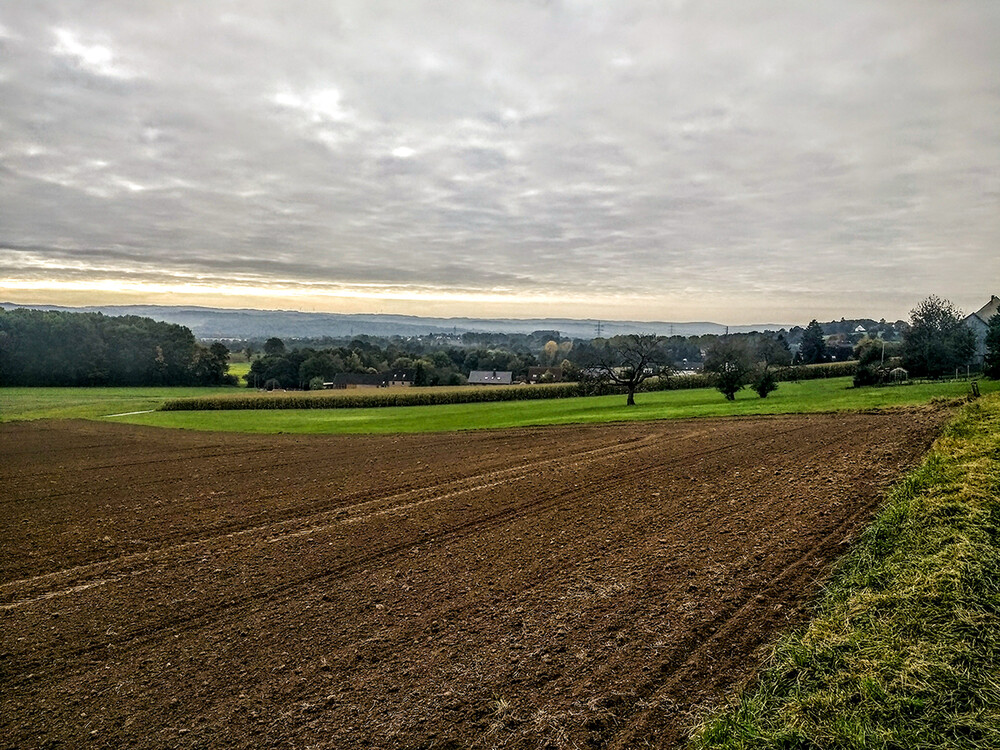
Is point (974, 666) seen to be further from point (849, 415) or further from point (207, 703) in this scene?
point (849, 415)

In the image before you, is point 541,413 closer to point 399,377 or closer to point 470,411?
point 470,411

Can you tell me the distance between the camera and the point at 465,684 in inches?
249

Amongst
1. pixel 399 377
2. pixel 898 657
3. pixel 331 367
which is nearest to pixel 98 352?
pixel 331 367

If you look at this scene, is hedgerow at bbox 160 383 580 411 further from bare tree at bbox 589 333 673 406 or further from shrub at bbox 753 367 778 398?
shrub at bbox 753 367 778 398

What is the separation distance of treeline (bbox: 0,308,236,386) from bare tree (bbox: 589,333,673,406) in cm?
6049

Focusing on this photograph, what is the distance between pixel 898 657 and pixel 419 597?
594cm

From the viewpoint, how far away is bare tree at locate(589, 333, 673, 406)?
45.9 m

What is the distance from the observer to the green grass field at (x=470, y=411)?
3150 centimetres

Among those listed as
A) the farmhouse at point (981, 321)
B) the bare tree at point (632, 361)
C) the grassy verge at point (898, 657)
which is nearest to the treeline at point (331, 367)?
the bare tree at point (632, 361)

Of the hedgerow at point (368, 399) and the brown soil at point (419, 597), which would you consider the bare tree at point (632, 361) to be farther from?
the brown soil at point (419, 597)

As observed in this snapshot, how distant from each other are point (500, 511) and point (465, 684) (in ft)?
22.8

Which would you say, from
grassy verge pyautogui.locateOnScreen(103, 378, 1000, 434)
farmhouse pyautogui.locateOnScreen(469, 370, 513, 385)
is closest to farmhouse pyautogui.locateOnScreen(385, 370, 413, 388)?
farmhouse pyautogui.locateOnScreen(469, 370, 513, 385)

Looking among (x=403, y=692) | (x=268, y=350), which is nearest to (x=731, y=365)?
(x=403, y=692)

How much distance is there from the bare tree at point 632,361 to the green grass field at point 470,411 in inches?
82.5
